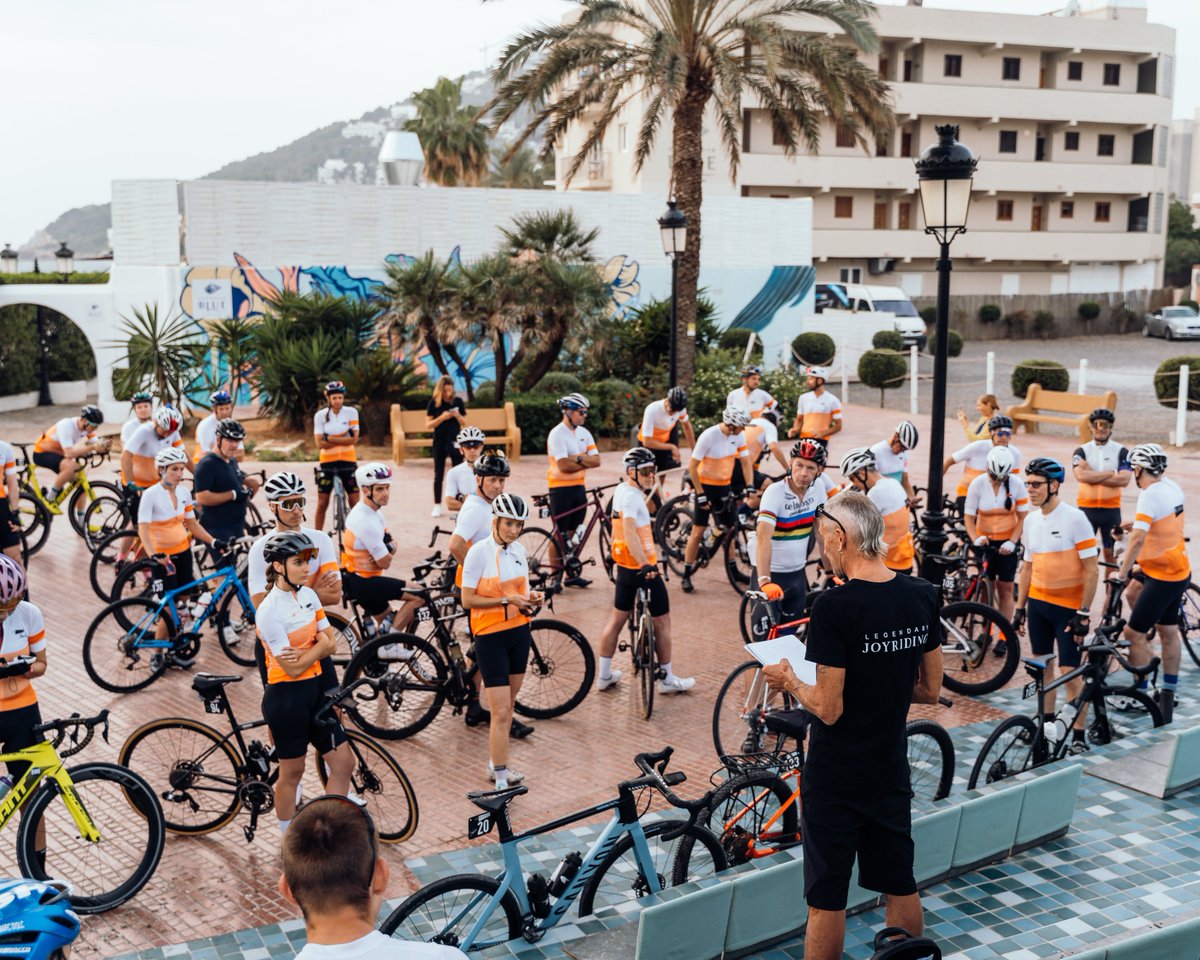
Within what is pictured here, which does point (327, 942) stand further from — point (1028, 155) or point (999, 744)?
point (1028, 155)

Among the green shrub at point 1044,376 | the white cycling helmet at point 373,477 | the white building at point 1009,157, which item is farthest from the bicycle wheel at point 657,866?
the white building at point 1009,157

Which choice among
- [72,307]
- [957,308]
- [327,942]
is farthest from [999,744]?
[957,308]

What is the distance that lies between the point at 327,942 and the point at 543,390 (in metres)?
21.2

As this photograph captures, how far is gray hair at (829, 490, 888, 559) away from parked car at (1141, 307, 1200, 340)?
50.2 m

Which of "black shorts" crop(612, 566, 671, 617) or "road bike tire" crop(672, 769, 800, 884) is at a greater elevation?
"black shorts" crop(612, 566, 671, 617)

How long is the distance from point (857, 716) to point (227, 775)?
4.16m

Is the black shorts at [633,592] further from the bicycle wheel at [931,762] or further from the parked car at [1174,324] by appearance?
the parked car at [1174,324]

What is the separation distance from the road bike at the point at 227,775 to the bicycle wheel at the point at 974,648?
4.74 meters

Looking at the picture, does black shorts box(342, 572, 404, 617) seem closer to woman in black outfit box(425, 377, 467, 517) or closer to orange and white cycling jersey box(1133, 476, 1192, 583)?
orange and white cycling jersey box(1133, 476, 1192, 583)

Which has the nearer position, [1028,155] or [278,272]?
[278,272]

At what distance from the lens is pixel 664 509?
13.3 m

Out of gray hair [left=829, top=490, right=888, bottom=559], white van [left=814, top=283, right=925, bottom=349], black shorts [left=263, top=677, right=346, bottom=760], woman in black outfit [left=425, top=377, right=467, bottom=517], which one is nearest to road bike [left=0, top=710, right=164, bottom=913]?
black shorts [left=263, top=677, right=346, bottom=760]

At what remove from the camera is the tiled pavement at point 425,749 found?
6277 millimetres

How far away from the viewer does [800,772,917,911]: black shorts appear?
459cm
